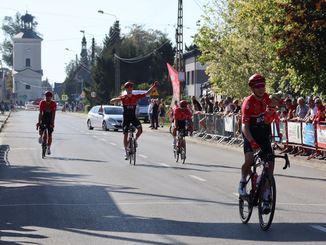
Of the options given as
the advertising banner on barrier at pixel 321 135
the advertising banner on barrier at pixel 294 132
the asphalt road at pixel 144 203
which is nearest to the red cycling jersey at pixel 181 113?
the asphalt road at pixel 144 203

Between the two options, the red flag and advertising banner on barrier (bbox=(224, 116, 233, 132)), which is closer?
advertising banner on barrier (bbox=(224, 116, 233, 132))

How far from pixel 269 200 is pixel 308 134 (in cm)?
1290

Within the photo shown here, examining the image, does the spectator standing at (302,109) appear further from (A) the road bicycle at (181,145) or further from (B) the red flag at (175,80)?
(B) the red flag at (175,80)

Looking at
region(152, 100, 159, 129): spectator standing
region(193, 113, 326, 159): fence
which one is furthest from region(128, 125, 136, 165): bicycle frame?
region(152, 100, 159, 129): spectator standing

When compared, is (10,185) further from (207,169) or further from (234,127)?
(234,127)

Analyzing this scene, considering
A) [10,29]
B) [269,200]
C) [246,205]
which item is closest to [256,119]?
[269,200]

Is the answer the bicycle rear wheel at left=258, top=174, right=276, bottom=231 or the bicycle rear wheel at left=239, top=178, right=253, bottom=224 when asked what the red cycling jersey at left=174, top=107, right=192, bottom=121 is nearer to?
the bicycle rear wheel at left=239, top=178, right=253, bottom=224

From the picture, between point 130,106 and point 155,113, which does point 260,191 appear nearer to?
point 130,106

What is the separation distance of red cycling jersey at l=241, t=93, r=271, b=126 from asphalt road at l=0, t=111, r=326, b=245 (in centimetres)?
137

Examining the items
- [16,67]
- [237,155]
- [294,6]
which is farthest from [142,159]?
[16,67]

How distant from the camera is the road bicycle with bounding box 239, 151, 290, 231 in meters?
9.79

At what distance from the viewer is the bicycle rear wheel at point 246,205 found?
406 inches

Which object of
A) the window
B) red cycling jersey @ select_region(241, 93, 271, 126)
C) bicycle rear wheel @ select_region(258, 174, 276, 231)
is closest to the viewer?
bicycle rear wheel @ select_region(258, 174, 276, 231)

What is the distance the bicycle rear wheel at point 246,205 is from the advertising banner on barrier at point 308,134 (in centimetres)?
1178
